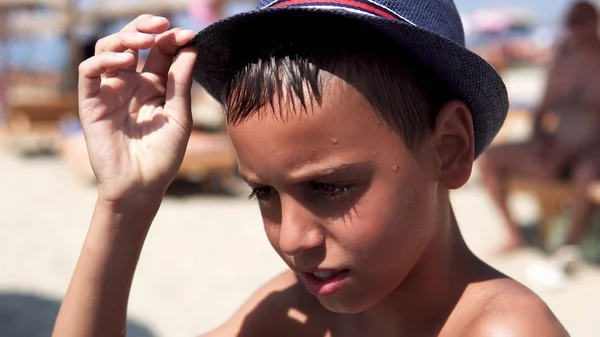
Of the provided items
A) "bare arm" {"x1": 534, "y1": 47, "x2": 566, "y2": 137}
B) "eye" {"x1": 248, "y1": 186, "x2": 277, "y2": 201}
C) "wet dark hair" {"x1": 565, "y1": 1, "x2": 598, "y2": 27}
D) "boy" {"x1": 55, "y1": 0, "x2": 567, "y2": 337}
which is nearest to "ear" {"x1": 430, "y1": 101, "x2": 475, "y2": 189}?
"boy" {"x1": 55, "y1": 0, "x2": 567, "y2": 337}

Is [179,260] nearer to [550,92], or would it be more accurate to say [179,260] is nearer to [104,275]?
[550,92]

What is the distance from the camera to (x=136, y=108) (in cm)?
173

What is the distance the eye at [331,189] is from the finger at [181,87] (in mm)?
459

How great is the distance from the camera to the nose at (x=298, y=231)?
1375 mm

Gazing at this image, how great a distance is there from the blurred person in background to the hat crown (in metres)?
4.25

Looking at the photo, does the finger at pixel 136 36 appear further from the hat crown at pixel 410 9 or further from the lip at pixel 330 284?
the lip at pixel 330 284

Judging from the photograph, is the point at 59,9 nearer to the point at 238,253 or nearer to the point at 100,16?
the point at 100,16

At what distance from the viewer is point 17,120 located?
1152cm

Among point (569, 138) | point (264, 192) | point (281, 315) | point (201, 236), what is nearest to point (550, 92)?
point (569, 138)

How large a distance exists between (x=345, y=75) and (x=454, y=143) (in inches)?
12.7

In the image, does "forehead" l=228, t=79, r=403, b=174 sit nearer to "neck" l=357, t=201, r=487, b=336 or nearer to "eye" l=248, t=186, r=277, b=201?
"eye" l=248, t=186, r=277, b=201

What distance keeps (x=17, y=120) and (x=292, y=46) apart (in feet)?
36.7

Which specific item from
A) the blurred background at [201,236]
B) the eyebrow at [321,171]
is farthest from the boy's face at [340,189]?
the blurred background at [201,236]

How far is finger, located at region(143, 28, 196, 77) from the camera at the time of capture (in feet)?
5.23
